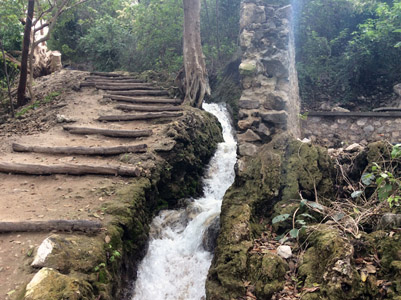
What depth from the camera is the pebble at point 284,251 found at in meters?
4.28

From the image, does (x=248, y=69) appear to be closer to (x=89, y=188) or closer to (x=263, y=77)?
(x=263, y=77)

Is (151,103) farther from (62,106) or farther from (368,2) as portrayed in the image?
(368,2)

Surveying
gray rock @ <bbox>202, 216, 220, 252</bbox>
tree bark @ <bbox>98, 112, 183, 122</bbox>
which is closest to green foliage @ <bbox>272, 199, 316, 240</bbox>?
gray rock @ <bbox>202, 216, 220, 252</bbox>

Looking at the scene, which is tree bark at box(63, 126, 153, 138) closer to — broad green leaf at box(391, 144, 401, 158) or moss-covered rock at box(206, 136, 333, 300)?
moss-covered rock at box(206, 136, 333, 300)

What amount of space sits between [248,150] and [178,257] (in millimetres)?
2471

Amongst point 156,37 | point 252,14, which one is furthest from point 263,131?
point 156,37

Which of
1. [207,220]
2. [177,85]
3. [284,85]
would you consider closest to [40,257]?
[207,220]

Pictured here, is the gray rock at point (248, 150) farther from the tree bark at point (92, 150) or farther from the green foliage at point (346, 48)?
the green foliage at point (346, 48)

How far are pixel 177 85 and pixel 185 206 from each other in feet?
17.7

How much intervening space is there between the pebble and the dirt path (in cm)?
249

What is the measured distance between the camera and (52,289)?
3.32 m

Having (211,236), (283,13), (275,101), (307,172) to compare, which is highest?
(283,13)

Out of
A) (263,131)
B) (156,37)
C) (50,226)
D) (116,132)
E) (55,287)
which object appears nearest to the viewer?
(55,287)

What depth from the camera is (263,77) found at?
26.3 feet
